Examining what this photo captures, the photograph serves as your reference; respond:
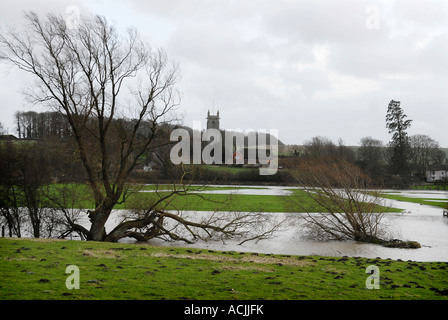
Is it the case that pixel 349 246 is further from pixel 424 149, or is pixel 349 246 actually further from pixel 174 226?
pixel 424 149

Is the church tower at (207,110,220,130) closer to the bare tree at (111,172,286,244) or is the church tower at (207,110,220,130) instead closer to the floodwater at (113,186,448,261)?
the floodwater at (113,186,448,261)

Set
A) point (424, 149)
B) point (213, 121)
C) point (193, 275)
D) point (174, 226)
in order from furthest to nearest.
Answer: point (213, 121)
point (424, 149)
point (174, 226)
point (193, 275)

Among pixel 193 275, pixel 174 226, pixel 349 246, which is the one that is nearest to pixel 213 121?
pixel 174 226

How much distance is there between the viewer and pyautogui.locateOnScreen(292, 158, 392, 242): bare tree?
79.9ft

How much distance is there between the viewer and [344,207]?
25.1 metres

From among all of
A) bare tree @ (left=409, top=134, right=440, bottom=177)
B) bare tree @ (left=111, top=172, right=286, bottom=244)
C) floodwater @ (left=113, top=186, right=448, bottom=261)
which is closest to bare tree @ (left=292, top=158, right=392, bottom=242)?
floodwater @ (left=113, top=186, right=448, bottom=261)

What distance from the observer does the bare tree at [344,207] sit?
959 inches

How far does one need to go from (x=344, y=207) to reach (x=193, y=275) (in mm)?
16355

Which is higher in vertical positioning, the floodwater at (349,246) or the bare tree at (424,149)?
the bare tree at (424,149)

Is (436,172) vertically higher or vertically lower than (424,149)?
lower

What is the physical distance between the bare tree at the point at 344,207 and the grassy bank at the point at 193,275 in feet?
28.1

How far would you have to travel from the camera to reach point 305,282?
1104cm

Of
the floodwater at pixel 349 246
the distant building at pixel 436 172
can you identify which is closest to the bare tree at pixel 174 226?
the floodwater at pixel 349 246

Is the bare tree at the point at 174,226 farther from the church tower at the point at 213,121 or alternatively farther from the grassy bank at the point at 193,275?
the church tower at the point at 213,121
